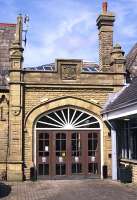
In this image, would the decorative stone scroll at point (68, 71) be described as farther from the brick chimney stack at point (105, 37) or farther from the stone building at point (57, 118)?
the brick chimney stack at point (105, 37)

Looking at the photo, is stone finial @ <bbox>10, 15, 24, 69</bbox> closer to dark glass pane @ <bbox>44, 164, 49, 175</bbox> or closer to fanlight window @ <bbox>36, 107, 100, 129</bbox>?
fanlight window @ <bbox>36, 107, 100, 129</bbox>

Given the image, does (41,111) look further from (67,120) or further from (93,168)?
(93,168)

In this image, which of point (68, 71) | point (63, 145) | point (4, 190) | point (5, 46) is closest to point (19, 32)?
point (5, 46)

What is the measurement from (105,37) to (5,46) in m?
5.39

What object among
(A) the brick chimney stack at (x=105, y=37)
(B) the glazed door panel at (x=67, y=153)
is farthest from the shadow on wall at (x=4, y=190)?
(A) the brick chimney stack at (x=105, y=37)

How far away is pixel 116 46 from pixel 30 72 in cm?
440

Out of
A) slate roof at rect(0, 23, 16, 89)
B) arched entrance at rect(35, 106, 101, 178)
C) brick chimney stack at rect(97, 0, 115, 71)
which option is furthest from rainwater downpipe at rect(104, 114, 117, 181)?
slate roof at rect(0, 23, 16, 89)

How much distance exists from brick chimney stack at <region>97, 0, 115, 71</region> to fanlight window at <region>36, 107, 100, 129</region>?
3036mm

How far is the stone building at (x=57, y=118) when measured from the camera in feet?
64.3

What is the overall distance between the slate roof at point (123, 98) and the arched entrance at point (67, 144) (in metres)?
1.40

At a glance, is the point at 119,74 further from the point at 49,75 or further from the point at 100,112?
the point at 49,75

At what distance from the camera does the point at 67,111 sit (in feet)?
66.6

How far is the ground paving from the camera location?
46.3 feet

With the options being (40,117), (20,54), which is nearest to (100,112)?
(40,117)
